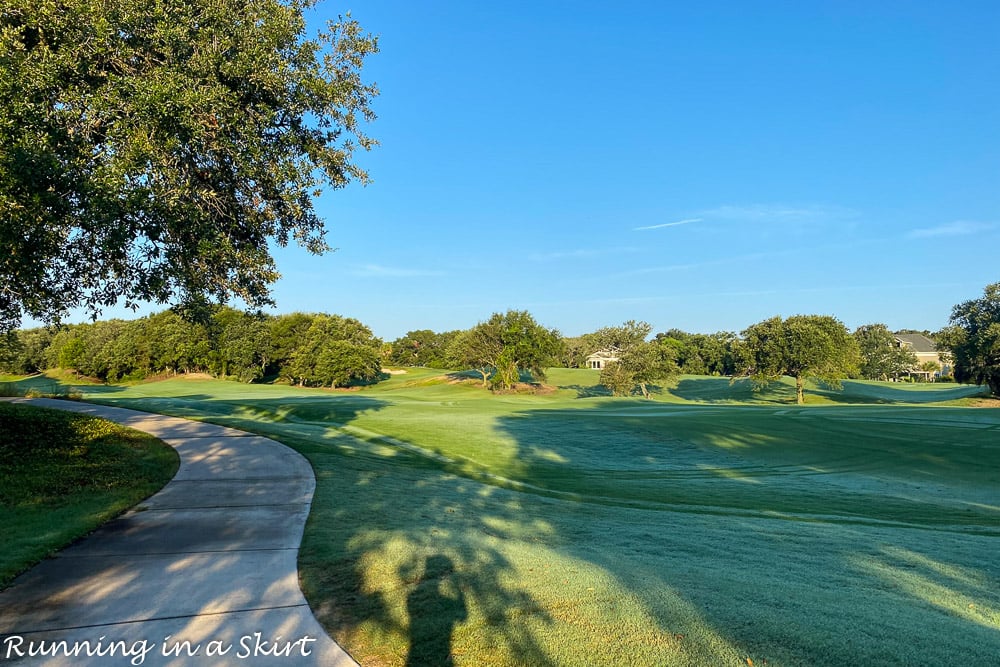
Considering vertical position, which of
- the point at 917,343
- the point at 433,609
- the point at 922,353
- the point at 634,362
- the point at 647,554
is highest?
the point at 917,343

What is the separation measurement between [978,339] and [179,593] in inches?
2704

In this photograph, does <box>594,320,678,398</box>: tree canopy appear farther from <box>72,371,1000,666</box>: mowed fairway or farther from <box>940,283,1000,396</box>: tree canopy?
<box>72,371,1000,666</box>: mowed fairway

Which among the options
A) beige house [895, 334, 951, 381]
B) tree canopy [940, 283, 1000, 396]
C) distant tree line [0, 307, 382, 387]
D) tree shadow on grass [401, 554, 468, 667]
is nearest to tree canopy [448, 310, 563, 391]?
distant tree line [0, 307, 382, 387]

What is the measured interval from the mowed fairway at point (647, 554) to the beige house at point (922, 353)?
383 ft

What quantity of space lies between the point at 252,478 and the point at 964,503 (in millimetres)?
16011

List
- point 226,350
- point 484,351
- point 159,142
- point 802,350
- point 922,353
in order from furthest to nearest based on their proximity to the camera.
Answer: point 922,353 → point 226,350 → point 484,351 → point 802,350 → point 159,142

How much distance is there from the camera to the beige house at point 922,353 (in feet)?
386

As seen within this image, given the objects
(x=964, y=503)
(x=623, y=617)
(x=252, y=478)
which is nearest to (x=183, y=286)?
(x=252, y=478)

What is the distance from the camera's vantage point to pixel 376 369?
268 ft

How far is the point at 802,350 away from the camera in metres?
61.9

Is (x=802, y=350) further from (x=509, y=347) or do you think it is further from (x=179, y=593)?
(x=179, y=593)

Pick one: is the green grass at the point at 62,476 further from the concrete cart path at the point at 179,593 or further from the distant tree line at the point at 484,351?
the distant tree line at the point at 484,351

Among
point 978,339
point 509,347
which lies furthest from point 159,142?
point 978,339

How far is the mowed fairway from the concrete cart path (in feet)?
1.10
